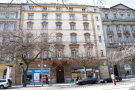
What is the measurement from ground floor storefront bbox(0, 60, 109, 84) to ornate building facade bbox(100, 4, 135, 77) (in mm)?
5147

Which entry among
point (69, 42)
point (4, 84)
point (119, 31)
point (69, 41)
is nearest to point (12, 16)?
point (69, 41)

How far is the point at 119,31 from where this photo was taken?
31109 millimetres

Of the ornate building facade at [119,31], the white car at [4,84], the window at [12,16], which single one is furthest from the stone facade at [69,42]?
the white car at [4,84]

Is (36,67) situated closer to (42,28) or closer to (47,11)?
(42,28)

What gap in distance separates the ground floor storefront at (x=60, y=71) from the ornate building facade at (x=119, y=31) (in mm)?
5147

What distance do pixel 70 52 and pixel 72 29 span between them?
20.4ft

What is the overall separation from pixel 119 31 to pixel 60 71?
1908 centimetres

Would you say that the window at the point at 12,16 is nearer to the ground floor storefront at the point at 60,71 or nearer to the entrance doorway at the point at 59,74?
the ground floor storefront at the point at 60,71

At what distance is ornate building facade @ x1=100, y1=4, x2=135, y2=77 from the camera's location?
2848 cm

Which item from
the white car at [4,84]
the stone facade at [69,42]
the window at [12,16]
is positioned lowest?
the white car at [4,84]

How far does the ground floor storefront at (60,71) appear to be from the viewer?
25.5 m

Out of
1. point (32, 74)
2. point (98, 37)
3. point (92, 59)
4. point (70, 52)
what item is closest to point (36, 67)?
point (32, 74)

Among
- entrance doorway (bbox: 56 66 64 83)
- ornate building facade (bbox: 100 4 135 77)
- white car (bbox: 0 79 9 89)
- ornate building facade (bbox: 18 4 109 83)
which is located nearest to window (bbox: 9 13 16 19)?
ornate building facade (bbox: 18 4 109 83)

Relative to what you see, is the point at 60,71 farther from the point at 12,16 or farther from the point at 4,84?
the point at 12,16
